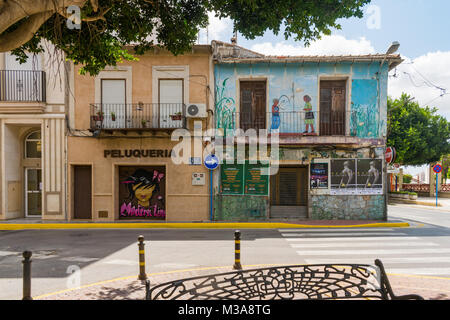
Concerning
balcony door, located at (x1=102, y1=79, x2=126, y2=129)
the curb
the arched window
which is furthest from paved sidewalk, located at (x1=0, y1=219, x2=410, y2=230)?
balcony door, located at (x1=102, y1=79, x2=126, y2=129)

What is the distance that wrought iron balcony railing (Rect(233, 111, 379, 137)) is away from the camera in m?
12.2

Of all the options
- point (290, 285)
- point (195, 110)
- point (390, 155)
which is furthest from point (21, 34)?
point (390, 155)

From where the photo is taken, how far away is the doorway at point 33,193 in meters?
13.1

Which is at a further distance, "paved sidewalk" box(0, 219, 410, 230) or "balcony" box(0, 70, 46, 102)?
"balcony" box(0, 70, 46, 102)

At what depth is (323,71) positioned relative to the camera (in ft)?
40.2

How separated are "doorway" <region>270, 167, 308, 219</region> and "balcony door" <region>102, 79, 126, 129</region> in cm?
755

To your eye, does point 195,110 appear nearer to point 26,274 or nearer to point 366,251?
point 366,251

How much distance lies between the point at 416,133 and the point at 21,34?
2819 cm

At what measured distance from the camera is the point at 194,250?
7.43 meters

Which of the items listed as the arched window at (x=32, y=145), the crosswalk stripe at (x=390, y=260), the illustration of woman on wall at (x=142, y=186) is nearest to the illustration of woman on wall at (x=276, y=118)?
the illustration of woman on wall at (x=142, y=186)

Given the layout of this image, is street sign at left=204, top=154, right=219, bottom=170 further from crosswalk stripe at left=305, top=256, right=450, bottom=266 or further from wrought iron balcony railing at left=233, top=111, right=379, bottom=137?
crosswalk stripe at left=305, top=256, right=450, bottom=266

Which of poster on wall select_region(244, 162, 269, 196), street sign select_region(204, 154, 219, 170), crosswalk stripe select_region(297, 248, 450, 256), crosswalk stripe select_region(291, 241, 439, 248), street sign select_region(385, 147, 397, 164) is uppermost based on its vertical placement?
street sign select_region(385, 147, 397, 164)

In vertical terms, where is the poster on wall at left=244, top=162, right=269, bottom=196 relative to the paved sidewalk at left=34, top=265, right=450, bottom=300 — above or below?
above
